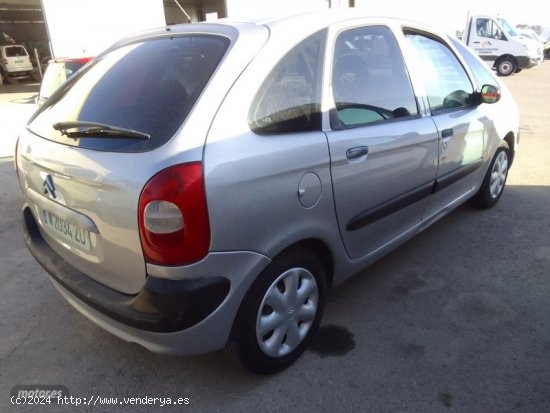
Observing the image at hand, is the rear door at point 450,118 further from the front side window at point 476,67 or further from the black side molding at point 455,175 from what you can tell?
the front side window at point 476,67

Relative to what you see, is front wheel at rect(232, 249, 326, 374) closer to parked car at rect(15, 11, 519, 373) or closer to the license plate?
parked car at rect(15, 11, 519, 373)

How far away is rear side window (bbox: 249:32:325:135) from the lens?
1831mm

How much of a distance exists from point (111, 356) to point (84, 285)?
0.56 metres

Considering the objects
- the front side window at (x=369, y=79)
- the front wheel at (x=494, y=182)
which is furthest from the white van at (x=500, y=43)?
the front side window at (x=369, y=79)

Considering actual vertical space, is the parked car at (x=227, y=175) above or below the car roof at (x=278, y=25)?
Answer: below

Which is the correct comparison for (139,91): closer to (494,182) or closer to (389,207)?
(389,207)

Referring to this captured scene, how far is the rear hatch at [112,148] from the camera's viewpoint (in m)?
1.66

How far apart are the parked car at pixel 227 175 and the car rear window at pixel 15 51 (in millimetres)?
21421

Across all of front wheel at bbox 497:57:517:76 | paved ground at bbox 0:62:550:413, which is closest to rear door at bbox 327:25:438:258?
paved ground at bbox 0:62:550:413

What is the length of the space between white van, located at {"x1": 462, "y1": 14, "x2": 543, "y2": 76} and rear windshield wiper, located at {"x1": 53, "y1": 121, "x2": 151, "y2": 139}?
1617 cm

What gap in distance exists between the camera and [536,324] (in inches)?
94.9

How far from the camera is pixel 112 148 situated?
1.72 m

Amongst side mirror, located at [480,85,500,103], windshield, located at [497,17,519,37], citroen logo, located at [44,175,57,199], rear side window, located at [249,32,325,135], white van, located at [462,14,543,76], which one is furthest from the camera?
windshield, located at [497,17,519,37]

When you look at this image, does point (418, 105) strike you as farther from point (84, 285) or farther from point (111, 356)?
point (111, 356)
